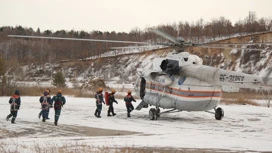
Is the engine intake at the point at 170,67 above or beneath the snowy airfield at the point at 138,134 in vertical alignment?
above

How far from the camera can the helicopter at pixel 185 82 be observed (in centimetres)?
1788

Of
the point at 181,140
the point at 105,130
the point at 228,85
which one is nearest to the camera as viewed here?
the point at 181,140

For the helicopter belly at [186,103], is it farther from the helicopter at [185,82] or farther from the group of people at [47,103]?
the group of people at [47,103]

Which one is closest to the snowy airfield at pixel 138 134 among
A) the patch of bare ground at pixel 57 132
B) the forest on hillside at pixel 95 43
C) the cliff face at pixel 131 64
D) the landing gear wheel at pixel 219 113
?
the patch of bare ground at pixel 57 132

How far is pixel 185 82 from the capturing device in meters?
19.6

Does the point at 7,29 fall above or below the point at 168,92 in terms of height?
above

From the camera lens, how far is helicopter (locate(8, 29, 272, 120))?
704 inches

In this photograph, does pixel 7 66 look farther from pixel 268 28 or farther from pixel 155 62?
pixel 268 28

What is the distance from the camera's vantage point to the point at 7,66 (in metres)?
44.6

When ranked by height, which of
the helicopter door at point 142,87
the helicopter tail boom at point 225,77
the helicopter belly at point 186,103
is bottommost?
the helicopter belly at point 186,103

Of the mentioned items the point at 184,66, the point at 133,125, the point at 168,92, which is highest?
the point at 184,66

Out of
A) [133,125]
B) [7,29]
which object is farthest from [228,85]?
[7,29]

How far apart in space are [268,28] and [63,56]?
67.2m

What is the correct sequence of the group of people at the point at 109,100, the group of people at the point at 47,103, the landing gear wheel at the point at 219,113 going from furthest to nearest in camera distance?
the group of people at the point at 109,100
the landing gear wheel at the point at 219,113
the group of people at the point at 47,103
